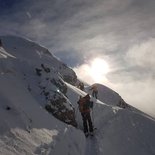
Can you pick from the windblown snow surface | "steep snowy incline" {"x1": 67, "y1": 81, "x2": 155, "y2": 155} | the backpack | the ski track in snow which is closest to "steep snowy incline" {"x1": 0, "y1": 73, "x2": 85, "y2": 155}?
the windblown snow surface

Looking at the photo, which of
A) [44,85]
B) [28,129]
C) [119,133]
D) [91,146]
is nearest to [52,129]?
[28,129]

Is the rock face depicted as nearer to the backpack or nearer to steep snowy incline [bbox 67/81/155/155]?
the backpack

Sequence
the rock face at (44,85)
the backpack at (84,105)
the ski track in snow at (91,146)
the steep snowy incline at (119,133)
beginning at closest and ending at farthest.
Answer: the ski track in snow at (91,146), the steep snowy incline at (119,133), the backpack at (84,105), the rock face at (44,85)

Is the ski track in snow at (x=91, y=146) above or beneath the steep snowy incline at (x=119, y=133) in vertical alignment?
beneath

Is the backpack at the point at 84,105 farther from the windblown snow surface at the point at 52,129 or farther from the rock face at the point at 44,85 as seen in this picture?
the windblown snow surface at the point at 52,129

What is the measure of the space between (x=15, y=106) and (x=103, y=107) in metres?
12.6

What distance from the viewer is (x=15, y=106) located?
60.6ft

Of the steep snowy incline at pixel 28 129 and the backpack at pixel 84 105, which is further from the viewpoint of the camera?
the backpack at pixel 84 105

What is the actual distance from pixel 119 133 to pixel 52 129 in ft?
23.3

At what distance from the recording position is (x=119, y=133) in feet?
76.3

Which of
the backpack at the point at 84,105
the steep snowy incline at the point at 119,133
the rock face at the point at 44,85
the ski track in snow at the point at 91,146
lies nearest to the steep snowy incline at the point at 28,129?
the ski track in snow at the point at 91,146

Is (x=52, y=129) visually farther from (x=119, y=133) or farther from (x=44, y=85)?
(x=119, y=133)

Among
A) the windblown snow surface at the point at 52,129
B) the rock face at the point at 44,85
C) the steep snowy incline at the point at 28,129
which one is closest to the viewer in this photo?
the steep snowy incline at the point at 28,129

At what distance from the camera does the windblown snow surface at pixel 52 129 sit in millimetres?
15500
